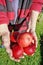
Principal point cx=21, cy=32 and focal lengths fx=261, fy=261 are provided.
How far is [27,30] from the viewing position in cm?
278

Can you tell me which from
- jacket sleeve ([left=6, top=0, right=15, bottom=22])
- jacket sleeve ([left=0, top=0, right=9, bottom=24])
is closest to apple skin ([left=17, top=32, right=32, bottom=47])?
jacket sleeve ([left=6, top=0, right=15, bottom=22])

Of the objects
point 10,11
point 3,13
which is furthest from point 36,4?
point 3,13

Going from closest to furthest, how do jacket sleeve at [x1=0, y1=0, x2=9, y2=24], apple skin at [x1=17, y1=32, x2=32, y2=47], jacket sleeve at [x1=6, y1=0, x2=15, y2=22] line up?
jacket sleeve at [x1=0, y1=0, x2=9, y2=24] < jacket sleeve at [x1=6, y1=0, x2=15, y2=22] < apple skin at [x1=17, y1=32, x2=32, y2=47]

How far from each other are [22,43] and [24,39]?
0.05m

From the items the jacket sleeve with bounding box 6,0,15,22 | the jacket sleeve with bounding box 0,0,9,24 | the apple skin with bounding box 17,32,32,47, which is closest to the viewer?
the jacket sleeve with bounding box 0,0,9,24

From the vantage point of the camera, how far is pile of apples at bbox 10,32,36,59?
101 inches

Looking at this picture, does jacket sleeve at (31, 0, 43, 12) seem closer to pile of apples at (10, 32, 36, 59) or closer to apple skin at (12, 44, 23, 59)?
pile of apples at (10, 32, 36, 59)

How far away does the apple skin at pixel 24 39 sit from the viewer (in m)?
2.57

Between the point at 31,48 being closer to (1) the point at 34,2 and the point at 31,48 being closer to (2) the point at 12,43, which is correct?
(2) the point at 12,43

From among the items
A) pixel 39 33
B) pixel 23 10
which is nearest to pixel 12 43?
pixel 23 10

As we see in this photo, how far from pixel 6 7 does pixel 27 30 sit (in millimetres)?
520

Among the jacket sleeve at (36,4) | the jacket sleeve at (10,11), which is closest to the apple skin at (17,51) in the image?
the jacket sleeve at (10,11)

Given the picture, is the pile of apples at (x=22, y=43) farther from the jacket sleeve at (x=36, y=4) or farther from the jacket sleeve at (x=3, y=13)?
the jacket sleeve at (x=3, y=13)

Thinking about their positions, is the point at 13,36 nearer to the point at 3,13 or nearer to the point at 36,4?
the point at 36,4
